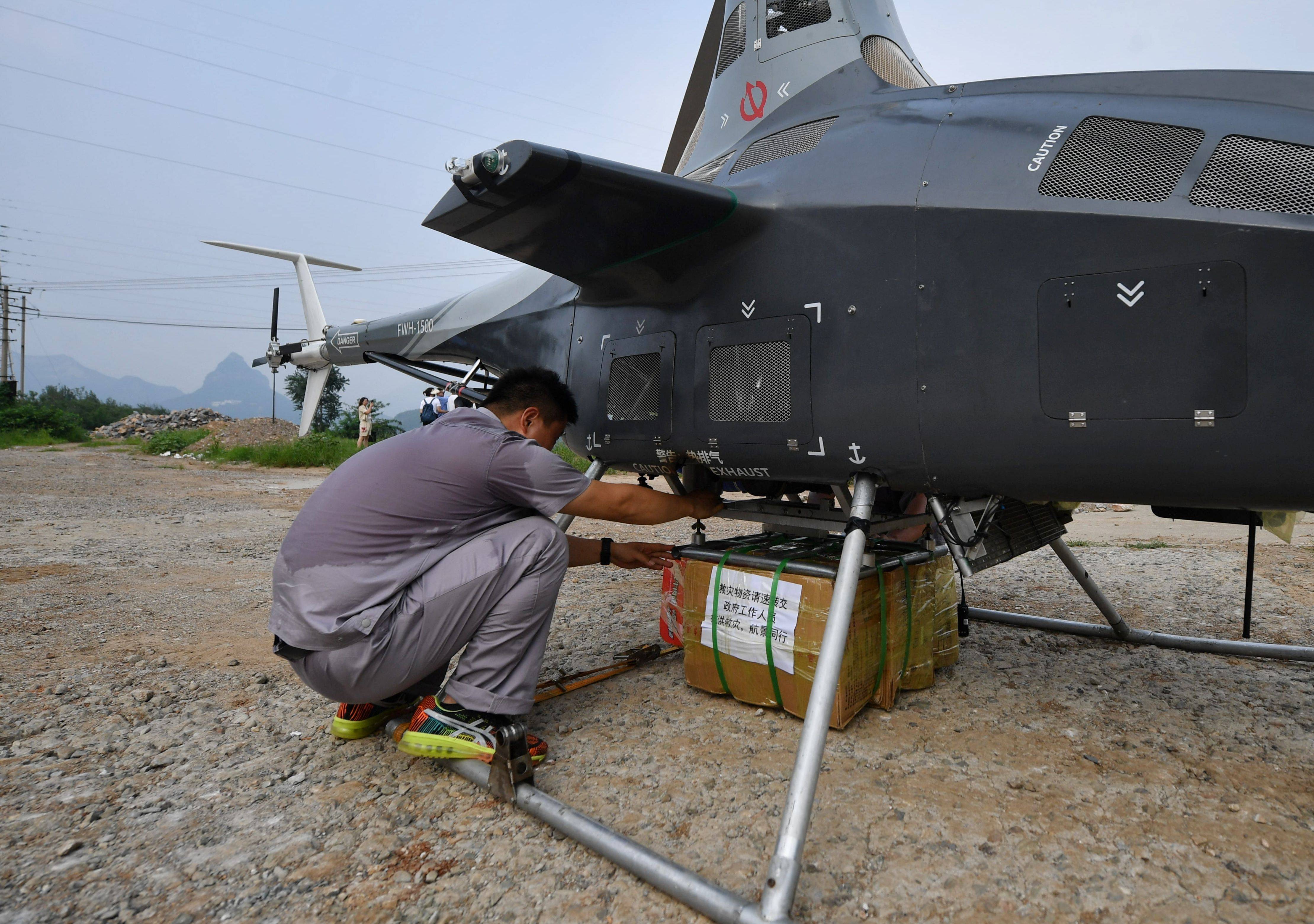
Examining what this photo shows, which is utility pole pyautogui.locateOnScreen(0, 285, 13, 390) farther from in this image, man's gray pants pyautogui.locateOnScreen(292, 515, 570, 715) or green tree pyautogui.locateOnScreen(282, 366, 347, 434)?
man's gray pants pyautogui.locateOnScreen(292, 515, 570, 715)

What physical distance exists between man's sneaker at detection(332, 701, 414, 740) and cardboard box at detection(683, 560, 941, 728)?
115 cm

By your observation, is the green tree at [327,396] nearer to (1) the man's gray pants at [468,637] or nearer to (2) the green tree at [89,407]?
(2) the green tree at [89,407]

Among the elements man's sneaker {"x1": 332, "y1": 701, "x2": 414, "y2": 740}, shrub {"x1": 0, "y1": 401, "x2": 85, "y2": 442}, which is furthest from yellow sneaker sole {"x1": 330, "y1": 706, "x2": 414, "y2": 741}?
shrub {"x1": 0, "y1": 401, "x2": 85, "y2": 442}

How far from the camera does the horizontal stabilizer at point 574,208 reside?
2273mm

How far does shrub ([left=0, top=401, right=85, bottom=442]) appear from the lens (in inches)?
1099

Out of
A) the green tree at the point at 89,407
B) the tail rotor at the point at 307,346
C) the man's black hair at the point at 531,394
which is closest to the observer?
the man's black hair at the point at 531,394

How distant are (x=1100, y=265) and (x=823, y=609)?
4.25 ft

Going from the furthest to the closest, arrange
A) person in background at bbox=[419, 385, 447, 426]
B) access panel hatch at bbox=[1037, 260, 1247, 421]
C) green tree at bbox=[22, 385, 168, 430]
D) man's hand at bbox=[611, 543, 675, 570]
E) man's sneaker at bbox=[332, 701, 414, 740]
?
green tree at bbox=[22, 385, 168, 430] < person in background at bbox=[419, 385, 447, 426] < man's hand at bbox=[611, 543, 675, 570] < man's sneaker at bbox=[332, 701, 414, 740] < access panel hatch at bbox=[1037, 260, 1247, 421]

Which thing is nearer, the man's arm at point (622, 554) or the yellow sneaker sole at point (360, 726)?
the yellow sneaker sole at point (360, 726)

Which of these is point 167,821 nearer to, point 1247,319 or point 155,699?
point 155,699

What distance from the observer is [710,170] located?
3.10 metres

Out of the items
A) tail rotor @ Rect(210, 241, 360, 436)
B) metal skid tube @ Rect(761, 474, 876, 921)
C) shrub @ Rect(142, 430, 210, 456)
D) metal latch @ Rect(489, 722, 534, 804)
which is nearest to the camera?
metal skid tube @ Rect(761, 474, 876, 921)

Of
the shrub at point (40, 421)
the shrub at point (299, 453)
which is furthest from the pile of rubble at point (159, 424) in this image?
the shrub at point (299, 453)

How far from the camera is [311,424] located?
23.7 ft
